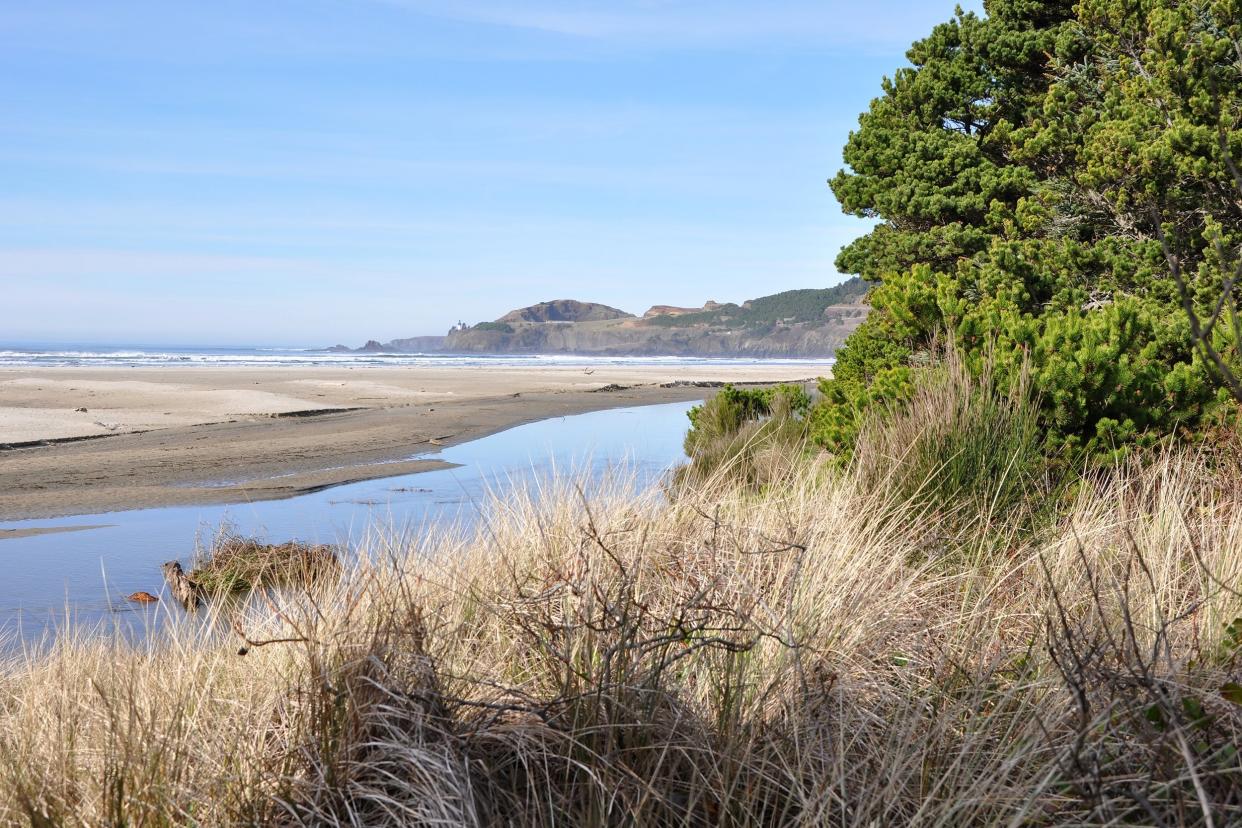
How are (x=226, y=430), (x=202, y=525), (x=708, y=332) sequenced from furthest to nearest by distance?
(x=708, y=332) → (x=226, y=430) → (x=202, y=525)

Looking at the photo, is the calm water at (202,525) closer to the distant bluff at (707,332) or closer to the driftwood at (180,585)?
the driftwood at (180,585)

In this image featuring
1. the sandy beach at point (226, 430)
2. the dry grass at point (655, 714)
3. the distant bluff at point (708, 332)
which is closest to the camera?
the dry grass at point (655, 714)

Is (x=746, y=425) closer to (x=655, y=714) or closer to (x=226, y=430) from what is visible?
(x=655, y=714)

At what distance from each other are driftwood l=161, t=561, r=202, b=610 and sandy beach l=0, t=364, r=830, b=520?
7.35 feet

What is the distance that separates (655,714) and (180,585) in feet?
17.5

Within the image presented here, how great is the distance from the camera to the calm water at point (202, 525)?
22.2ft

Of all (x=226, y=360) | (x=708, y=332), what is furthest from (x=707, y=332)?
(x=226, y=360)

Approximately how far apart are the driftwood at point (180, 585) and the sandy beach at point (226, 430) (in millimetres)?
2239

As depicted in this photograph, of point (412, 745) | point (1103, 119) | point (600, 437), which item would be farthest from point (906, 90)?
point (412, 745)

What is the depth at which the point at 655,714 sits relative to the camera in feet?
9.84

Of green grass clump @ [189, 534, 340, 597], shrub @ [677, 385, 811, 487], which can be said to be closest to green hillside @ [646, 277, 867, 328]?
shrub @ [677, 385, 811, 487]

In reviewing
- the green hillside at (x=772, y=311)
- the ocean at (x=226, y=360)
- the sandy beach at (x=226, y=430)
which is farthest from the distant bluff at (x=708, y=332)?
the sandy beach at (x=226, y=430)

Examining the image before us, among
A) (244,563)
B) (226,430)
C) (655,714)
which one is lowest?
(244,563)

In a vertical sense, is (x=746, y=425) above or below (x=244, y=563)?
above
